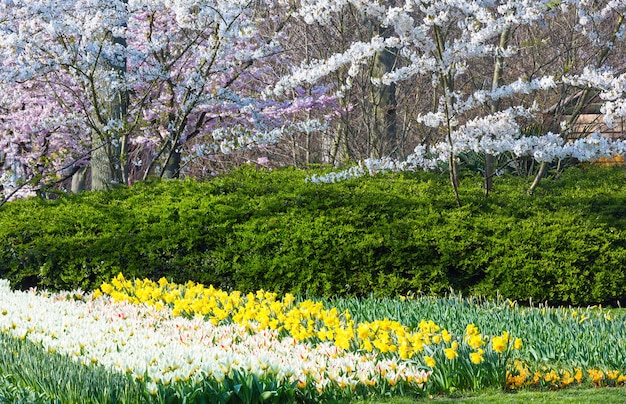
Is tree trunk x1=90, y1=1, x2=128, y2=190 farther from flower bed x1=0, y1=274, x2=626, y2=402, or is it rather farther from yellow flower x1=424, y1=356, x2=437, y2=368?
yellow flower x1=424, y1=356, x2=437, y2=368

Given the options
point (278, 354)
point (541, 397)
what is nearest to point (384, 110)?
point (278, 354)

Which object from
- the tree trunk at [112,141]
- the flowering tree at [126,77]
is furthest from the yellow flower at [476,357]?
the tree trunk at [112,141]

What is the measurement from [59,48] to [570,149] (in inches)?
219

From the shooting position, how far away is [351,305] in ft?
22.0

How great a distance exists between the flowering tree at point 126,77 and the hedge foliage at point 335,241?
90 centimetres

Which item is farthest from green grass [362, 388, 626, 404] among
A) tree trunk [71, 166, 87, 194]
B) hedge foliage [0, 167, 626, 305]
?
tree trunk [71, 166, 87, 194]

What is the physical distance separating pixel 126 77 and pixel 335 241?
11.4 feet

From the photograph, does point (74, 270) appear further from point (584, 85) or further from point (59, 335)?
point (584, 85)

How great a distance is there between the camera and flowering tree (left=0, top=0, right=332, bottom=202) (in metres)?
9.02

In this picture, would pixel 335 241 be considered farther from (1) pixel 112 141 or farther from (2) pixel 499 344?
(2) pixel 499 344

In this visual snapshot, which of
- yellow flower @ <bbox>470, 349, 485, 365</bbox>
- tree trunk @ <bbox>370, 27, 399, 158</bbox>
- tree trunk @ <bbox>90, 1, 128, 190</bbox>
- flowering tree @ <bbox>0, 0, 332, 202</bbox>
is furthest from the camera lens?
tree trunk @ <bbox>370, 27, 399, 158</bbox>

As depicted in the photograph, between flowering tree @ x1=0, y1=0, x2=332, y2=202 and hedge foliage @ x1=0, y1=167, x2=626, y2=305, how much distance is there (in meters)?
0.90

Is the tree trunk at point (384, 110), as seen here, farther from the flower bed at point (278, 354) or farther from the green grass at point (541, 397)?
the green grass at point (541, 397)

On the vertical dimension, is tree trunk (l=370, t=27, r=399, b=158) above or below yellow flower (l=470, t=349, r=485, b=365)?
above
